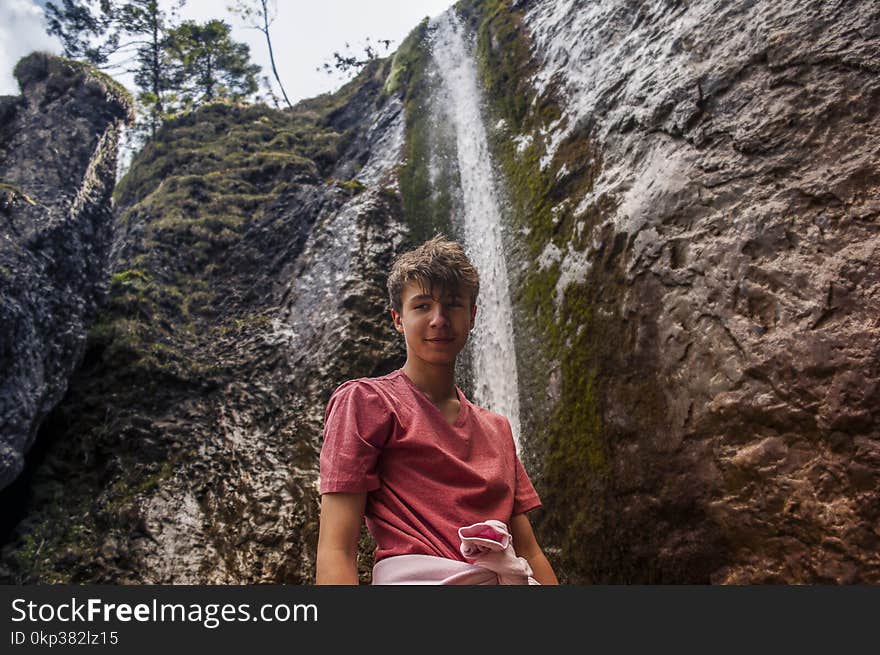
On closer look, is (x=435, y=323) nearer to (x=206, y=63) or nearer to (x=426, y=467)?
(x=426, y=467)

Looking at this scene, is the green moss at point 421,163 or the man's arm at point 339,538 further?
the green moss at point 421,163

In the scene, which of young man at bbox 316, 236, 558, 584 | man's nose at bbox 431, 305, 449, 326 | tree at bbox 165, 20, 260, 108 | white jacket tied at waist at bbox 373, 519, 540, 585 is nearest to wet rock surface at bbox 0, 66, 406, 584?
young man at bbox 316, 236, 558, 584

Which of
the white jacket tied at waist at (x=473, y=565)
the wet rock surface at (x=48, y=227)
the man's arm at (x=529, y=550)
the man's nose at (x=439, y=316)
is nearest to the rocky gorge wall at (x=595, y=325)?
the wet rock surface at (x=48, y=227)

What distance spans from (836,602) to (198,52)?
18.2m

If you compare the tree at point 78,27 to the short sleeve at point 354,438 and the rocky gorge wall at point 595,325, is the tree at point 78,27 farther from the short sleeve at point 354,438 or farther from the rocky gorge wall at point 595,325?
the short sleeve at point 354,438

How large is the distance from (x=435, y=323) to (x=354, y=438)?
0.52m

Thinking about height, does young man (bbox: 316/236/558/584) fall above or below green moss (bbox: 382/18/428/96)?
below

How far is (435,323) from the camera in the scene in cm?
191

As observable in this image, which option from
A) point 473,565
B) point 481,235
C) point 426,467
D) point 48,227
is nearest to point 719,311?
point 426,467

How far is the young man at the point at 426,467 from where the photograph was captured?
5.09 ft

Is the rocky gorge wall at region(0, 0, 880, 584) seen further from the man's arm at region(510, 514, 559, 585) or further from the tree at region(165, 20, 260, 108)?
the tree at region(165, 20, 260, 108)

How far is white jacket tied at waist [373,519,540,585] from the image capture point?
1.52 m

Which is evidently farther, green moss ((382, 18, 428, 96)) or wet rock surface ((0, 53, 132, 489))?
green moss ((382, 18, 428, 96))

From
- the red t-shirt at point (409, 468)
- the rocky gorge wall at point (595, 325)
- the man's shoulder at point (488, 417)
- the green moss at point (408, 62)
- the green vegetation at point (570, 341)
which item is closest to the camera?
the red t-shirt at point (409, 468)
